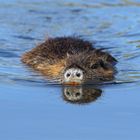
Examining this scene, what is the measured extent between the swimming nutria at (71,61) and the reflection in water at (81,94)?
3.5 inches

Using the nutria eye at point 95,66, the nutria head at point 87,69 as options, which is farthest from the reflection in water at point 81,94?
the nutria eye at point 95,66

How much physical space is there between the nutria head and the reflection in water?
8 cm

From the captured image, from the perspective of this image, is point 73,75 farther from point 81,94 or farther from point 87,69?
point 87,69

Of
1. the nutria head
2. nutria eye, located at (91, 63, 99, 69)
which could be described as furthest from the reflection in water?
nutria eye, located at (91, 63, 99, 69)

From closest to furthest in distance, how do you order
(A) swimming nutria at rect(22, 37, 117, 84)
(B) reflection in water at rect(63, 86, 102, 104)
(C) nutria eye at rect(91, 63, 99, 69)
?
1. (B) reflection in water at rect(63, 86, 102, 104)
2. (A) swimming nutria at rect(22, 37, 117, 84)
3. (C) nutria eye at rect(91, 63, 99, 69)

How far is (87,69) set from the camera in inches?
360

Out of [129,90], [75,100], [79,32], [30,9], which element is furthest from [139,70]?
[30,9]

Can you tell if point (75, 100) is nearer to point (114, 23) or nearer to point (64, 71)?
point (64, 71)

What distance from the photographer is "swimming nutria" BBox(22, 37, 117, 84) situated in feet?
29.2

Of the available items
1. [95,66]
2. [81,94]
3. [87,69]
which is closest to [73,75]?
[81,94]

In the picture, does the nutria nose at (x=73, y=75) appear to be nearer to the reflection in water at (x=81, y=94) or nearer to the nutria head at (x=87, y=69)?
the nutria head at (x=87, y=69)

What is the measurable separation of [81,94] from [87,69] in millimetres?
531

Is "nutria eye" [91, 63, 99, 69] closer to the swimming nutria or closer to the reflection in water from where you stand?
the swimming nutria

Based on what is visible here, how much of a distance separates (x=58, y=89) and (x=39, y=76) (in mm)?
941
